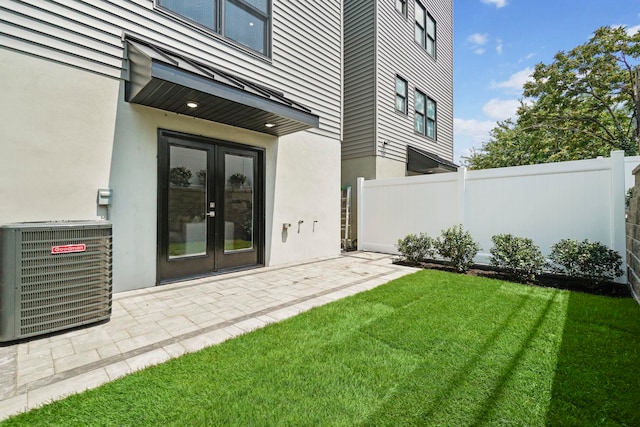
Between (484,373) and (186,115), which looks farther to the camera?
(186,115)

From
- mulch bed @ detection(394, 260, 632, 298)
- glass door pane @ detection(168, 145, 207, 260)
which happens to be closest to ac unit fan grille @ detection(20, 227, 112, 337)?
glass door pane @ detection(168, 145, 207, 260)

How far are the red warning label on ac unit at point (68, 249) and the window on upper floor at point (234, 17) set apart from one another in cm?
378

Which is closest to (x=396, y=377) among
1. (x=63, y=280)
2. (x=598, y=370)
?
(x=598, y=370)

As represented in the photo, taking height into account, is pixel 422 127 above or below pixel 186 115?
above

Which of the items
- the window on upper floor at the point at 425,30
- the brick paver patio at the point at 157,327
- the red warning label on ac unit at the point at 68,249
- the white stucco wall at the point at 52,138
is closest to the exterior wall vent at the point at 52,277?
the red warning label on ac unit at the point at 68,249

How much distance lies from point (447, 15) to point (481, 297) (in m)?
13.6

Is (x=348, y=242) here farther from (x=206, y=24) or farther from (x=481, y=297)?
(x=206, y=24)

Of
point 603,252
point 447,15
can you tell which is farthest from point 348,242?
point 447,15

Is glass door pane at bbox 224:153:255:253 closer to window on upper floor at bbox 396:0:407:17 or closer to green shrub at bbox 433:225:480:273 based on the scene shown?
green shrub at bbox 433:225:480:273

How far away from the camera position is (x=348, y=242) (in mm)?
9039

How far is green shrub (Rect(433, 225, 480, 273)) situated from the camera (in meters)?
5.76

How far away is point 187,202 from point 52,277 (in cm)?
223

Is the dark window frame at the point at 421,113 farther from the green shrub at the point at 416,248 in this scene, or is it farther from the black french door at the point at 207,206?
the black french door at the point at 207,206

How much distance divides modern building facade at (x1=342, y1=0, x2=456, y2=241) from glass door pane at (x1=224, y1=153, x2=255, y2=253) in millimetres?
4291
